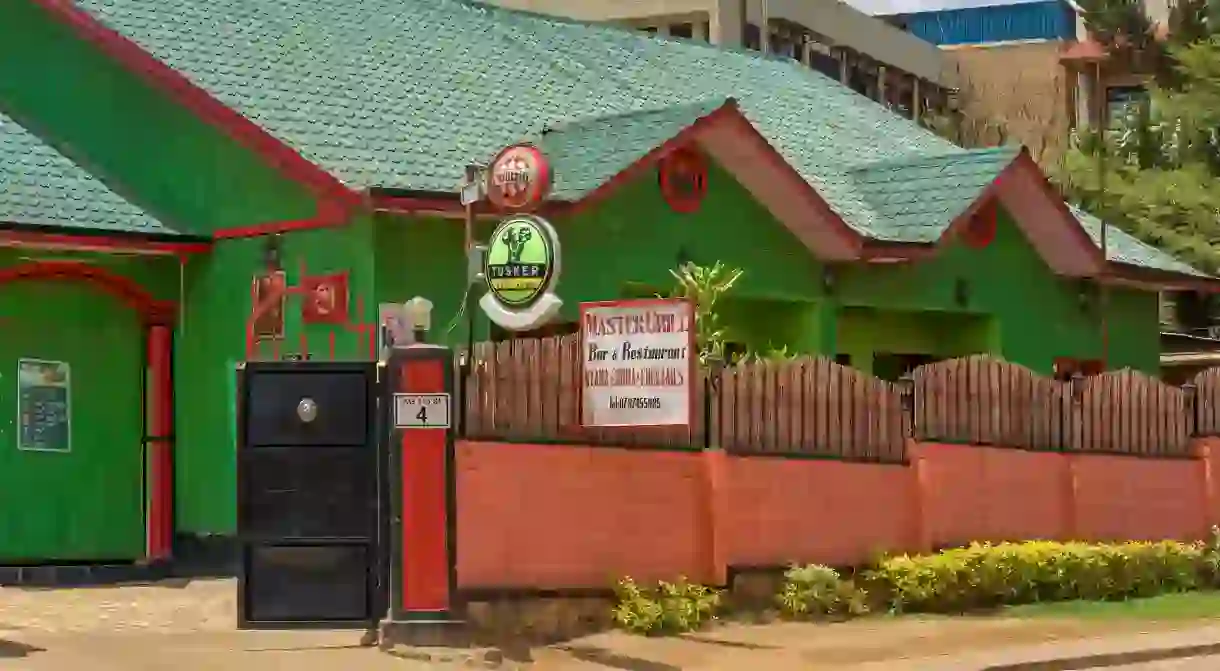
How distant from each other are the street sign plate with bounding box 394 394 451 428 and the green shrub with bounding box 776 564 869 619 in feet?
13.6

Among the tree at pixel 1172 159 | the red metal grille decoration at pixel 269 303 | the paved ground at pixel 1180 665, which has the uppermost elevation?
the tree at pixel 1172 159

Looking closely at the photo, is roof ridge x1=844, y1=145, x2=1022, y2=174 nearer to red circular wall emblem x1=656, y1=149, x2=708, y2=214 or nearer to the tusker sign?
red circular wall emblem x1=656, y1=149, x2=708, y2=214

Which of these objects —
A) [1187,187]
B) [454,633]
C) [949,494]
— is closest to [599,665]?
[454,633]

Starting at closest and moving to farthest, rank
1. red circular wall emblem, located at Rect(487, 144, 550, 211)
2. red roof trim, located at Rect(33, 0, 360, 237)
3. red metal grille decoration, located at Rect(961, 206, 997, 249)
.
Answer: red circular wall emblem, located at Rect(487, 144, 550, 211), red roof trim, located at Rect(33, 0, 360, 237), red metal grille decoration, located at Rect(961, 206, 997, 249)

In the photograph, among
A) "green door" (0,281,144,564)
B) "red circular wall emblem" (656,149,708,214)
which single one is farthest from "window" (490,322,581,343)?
"green door" (0,281,144,564)

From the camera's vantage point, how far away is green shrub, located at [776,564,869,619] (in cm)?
1761

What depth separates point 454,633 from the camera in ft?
49.4

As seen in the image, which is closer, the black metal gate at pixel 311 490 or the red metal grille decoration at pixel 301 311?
the black metal gate at pixel 311 490

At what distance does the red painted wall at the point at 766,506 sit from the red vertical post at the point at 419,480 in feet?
0.80

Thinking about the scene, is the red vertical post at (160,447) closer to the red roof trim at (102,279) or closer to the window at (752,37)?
the red roof trim at (102,279)

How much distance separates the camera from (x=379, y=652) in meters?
14.7

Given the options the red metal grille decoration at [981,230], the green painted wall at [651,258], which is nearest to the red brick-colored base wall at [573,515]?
the green painted wall at [651,258]

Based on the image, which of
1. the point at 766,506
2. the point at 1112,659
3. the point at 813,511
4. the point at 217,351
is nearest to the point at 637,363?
the point at 766,506

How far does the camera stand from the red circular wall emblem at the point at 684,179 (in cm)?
2225
